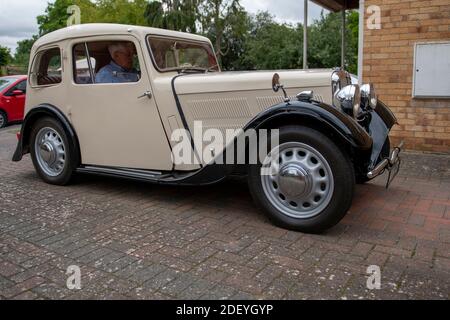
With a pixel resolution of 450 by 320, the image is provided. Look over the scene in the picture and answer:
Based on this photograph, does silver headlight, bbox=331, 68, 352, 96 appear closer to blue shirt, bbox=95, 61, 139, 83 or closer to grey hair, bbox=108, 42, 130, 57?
blue shirt, bbox=95, 61, 139, 83

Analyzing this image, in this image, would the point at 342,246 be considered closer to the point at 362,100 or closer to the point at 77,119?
the point at 362,100

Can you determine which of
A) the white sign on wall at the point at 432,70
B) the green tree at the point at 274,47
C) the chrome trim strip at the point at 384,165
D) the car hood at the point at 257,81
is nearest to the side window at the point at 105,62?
the car hood at the point at 257,81

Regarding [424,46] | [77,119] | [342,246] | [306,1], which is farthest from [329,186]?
[306,1]

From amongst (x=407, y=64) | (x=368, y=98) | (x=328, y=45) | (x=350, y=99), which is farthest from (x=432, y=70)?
(x=328, y=45)

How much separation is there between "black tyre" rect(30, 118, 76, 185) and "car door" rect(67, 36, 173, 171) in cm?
20

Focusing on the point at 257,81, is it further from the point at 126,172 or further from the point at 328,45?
the point at 328,45

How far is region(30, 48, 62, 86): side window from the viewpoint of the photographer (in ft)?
15.9

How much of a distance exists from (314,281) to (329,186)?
0.87 m

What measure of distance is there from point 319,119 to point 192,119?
1341 mm

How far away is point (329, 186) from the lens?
3.12 m

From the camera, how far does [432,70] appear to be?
19.9ft

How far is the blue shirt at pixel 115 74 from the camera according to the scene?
4238mm

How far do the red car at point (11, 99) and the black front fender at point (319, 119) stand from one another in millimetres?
11238
